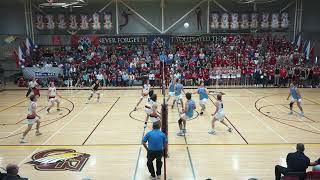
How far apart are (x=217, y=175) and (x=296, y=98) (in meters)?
10.1

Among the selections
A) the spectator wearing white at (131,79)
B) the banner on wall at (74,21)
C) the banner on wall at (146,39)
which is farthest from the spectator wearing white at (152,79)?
the banner on wall at (74,21)

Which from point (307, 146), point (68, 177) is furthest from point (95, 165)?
point (307, 146)

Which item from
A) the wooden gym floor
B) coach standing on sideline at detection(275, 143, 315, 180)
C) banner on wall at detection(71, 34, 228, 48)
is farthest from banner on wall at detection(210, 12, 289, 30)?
coach standing on sideline at detection(275, 143, 315, 180)

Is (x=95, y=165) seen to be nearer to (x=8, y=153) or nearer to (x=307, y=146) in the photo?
(x=8, y=153)

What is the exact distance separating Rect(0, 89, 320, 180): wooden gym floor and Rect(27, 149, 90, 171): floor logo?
0.61 ft

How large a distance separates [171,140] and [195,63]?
818 inches

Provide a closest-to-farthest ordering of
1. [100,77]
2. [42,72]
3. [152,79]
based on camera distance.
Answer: [152,79] → [100,77] → [42,72]

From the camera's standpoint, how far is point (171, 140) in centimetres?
1512

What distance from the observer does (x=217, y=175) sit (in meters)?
11.2

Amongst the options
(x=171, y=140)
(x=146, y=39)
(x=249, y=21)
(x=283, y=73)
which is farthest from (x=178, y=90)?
(x=249, y=21)

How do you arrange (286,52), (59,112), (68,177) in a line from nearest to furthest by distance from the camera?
(68,177) < (59,112) < (286,52)

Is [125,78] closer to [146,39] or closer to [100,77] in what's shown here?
[100,77]

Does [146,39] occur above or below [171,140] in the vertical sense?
above

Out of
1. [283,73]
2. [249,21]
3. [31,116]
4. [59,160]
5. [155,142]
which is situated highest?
[249,21]
